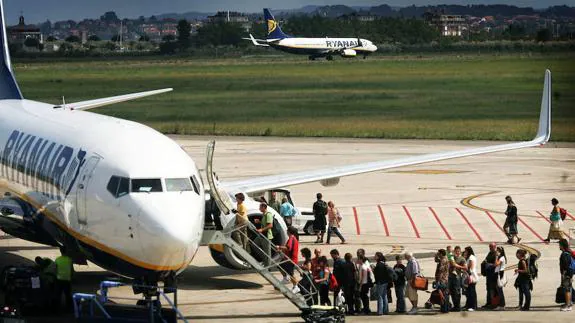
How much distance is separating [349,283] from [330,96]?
100032 mm

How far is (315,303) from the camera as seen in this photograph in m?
31.8

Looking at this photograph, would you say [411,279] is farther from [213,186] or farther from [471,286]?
[213,186]

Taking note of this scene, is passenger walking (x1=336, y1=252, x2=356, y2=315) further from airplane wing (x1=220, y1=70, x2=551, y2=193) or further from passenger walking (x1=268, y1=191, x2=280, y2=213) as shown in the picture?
passenger walking (x1=268, y1=191, x2=280, y2=213)

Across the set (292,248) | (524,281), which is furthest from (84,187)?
(524,281)

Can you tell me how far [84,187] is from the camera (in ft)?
93.6

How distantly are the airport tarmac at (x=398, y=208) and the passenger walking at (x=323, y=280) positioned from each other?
3.14 ft

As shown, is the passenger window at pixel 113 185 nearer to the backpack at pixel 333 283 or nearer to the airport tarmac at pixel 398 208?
the airport tarmac at pixel 398 208

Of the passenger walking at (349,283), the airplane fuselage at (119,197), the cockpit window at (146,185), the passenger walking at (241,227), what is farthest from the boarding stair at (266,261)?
the cockpit window at (146,185)

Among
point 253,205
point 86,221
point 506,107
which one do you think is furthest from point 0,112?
point 506,107

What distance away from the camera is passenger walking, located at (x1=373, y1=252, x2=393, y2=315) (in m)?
31.8

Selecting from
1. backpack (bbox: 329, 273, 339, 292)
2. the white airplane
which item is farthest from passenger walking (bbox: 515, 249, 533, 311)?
the white airplane

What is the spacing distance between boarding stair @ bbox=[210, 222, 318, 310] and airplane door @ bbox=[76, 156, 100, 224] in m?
3.88

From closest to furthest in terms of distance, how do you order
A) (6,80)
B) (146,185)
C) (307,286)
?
(146,185), (307,286), (6,80)

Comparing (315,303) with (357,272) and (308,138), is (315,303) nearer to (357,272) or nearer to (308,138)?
(357,272)
